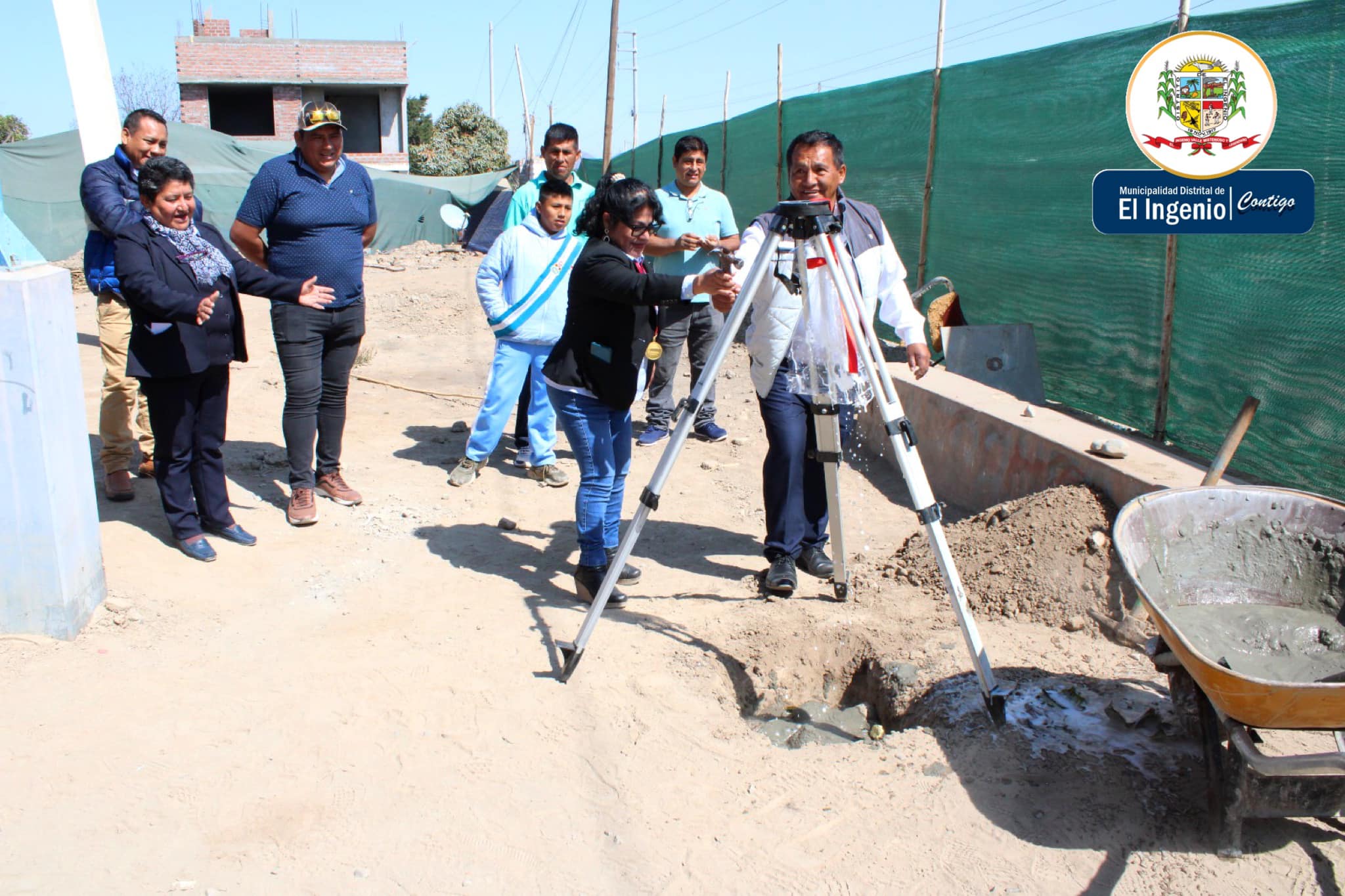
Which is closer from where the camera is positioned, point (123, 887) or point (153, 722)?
point (123, 887)

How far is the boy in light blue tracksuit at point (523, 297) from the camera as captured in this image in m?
5.62

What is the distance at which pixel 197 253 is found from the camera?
4.38 metres

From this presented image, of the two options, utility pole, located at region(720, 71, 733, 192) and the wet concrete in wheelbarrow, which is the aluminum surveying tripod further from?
utility pole, located at region(720, 71, 733, 192)

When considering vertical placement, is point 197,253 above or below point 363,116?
below

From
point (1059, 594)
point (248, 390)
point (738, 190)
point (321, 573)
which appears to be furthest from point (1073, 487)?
point (738, 190)

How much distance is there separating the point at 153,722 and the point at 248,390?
15.5 ft

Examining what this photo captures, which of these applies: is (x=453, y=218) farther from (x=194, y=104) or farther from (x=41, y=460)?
(x=194, y=104)

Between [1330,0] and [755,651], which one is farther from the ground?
[1330,0]

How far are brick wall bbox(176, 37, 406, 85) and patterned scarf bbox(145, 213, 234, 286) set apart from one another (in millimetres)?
34576

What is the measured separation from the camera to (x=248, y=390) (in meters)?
7.57

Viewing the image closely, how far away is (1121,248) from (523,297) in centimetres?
332

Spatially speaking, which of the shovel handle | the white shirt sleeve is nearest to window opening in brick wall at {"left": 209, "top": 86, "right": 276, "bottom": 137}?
the white shirt sleeve

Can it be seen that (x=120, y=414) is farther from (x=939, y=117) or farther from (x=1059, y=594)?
(x=939, y=117)

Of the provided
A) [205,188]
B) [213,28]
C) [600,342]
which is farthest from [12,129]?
[600,342]
